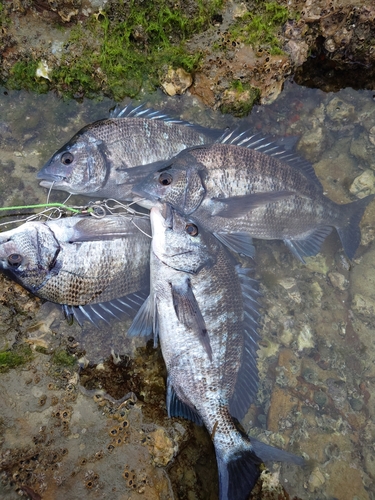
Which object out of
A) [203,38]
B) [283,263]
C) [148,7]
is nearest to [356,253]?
[283,263]

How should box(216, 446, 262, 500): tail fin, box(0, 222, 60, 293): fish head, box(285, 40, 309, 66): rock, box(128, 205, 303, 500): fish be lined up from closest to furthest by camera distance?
box(216, 446, 262, 500): tail fin
box(0, 222, 60, 293): fish head
box(128, 205, 303, 500): fish
box(285, 40, 309, 66): rock

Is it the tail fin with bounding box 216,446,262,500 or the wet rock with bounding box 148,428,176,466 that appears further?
the tail fin with bounding box 216,446,262,500

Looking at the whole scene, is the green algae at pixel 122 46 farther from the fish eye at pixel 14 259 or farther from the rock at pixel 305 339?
the rock at pixel 305 339

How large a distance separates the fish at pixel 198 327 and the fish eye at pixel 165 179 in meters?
0.30

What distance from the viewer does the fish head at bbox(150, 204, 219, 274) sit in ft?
10.9

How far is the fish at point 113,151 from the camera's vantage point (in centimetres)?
356

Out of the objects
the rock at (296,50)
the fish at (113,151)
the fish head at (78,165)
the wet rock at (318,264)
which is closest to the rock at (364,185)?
the wet rock at (318,264)

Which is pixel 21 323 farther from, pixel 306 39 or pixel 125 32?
pixel 306 39

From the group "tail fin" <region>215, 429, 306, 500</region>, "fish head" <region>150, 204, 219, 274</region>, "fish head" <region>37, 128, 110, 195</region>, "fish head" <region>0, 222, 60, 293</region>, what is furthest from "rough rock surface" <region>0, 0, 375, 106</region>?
"tail fin" <region>215, 429, 306, 500</region>

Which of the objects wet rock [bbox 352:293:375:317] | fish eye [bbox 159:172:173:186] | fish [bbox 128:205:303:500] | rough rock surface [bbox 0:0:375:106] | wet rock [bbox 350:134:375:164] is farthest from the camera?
wet rock [bbox 350:134:375:164]

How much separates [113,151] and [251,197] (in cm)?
153

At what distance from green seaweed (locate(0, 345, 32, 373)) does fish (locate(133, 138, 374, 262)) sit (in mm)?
1821

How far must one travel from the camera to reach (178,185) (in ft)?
11.6

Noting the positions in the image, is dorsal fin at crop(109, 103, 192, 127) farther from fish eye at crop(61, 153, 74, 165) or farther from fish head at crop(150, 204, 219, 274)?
fish head at crop(150, 204, 219, 274)
